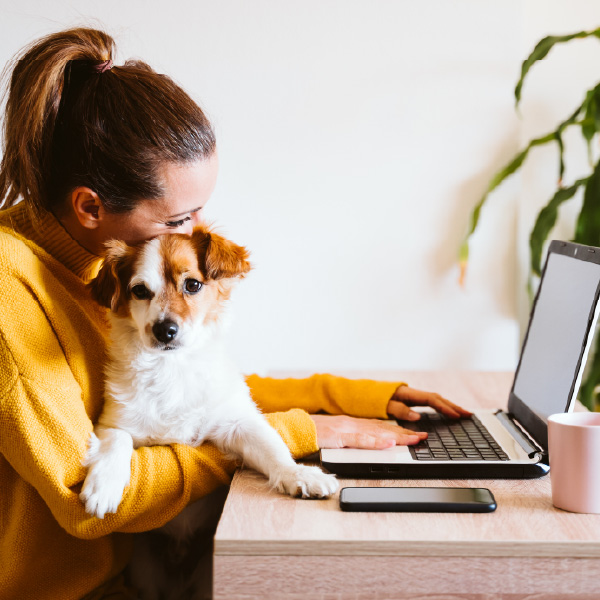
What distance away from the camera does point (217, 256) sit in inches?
45.6

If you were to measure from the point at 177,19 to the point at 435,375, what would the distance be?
1362 millimetres

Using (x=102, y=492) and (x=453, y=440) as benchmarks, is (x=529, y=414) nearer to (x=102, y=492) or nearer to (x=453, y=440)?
(x=453, y=440)

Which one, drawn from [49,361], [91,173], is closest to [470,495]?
[49,361]

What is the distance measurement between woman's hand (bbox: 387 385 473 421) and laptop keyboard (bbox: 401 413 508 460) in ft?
0.04

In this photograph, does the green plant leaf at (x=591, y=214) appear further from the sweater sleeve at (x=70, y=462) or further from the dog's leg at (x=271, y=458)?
the sweater sleeve at (x=70, y=462)

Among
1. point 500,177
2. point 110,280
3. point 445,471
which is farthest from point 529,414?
point 500,177

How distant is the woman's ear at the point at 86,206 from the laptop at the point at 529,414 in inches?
20.5

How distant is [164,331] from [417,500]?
475 millimetres

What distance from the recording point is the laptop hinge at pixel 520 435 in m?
1.00

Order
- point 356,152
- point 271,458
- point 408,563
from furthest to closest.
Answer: point 356,152, point 271,458, point 408,563

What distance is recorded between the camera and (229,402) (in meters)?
1.10

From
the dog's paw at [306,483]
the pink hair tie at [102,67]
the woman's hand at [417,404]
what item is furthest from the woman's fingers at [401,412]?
the pink hair tie at [102,67]

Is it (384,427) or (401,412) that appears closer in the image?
(384,427)

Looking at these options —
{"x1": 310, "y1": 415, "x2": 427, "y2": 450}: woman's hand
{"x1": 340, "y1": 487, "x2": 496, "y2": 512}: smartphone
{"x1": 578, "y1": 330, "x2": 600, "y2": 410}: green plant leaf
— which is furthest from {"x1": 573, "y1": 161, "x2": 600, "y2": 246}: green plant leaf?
{"x1": 340, "y1": 487, "x2": 496, "y2": 512}: smartphone
